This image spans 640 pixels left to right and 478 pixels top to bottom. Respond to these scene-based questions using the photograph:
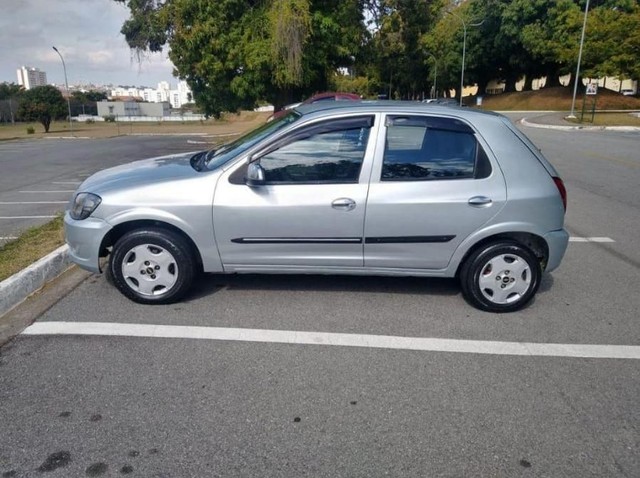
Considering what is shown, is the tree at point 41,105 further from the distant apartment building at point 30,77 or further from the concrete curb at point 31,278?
the distant apartment building at point 30,77

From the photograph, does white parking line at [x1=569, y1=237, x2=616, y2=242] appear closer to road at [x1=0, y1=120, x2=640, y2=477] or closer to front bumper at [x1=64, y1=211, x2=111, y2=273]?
road at [x1=0, y1=120, x2=640, y2=477]

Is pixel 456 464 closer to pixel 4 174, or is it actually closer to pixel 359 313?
pixel 359 313

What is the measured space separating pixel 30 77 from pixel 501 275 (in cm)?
21045

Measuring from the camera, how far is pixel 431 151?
4.16 metres

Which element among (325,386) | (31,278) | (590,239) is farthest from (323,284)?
(590,239)

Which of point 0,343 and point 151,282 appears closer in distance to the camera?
point 0,343

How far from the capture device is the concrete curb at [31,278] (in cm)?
421

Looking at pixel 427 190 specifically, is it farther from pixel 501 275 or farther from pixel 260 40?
pixel 260 40

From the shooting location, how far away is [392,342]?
12.2 ft

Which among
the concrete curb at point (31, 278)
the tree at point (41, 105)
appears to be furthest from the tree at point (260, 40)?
the tree at point (41, 105)

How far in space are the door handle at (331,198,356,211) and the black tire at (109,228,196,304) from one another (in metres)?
1.30

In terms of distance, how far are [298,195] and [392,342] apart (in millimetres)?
1367

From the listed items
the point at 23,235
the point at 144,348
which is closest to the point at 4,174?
the point at 23,235

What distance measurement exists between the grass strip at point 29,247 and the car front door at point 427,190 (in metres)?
3.36
